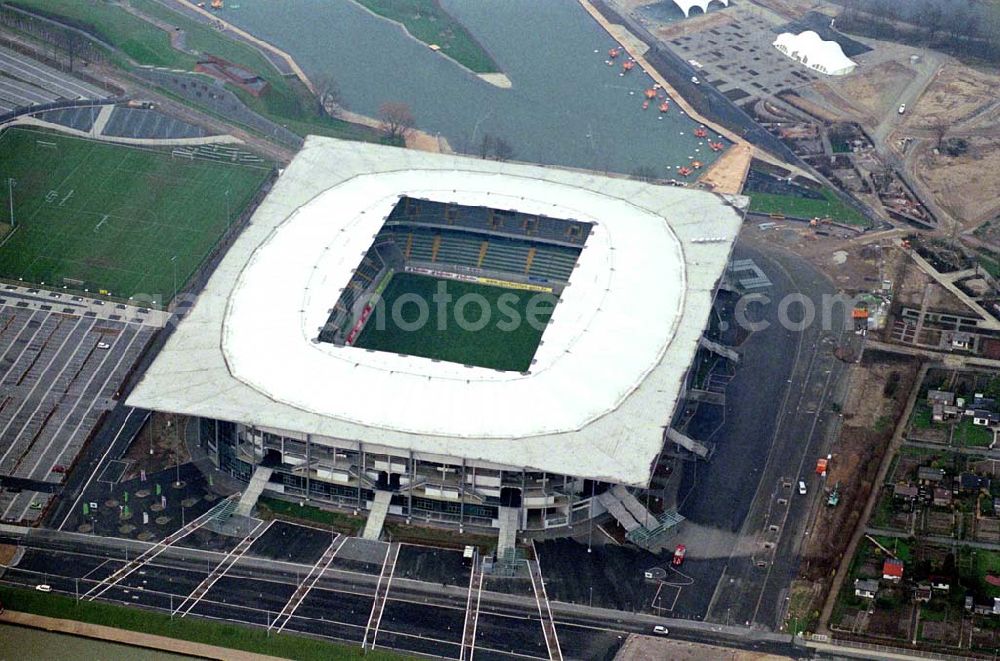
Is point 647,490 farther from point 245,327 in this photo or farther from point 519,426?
point 245,327

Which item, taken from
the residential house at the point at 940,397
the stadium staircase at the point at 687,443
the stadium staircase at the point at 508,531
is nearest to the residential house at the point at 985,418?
the residential house at the point at 940,397

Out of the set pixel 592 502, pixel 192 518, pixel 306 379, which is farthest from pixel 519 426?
pixel 192 518

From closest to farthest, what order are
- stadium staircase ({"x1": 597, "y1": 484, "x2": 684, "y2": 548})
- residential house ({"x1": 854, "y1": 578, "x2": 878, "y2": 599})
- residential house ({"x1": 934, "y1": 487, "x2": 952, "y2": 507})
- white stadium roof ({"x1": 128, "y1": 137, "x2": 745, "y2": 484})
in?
1. residential house ({"x1": 854, "y1": 578, "x2": 878, "y2": 599})
2. white stadium roof ({"x1": 128, "y1": 137, "x2": 745, "y2": 484})
3. stadium staircase ({"x1": 597, "y1": 484, "x2": 684, "y2": 548})
4. residential house ({"x1": 934, "y1": 487, "x2": 952, "y2": 507})

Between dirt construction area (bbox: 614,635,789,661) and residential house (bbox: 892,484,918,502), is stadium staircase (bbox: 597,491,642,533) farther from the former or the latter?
residential house (bbox: 892,484,918,502)

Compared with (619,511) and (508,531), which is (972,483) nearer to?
(619,511)

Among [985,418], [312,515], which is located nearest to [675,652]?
[312,515]

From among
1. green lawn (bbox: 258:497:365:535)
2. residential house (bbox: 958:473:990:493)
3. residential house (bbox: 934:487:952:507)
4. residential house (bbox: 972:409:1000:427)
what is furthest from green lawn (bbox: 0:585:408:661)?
residential house (bbox: 972:409:1000:427)
